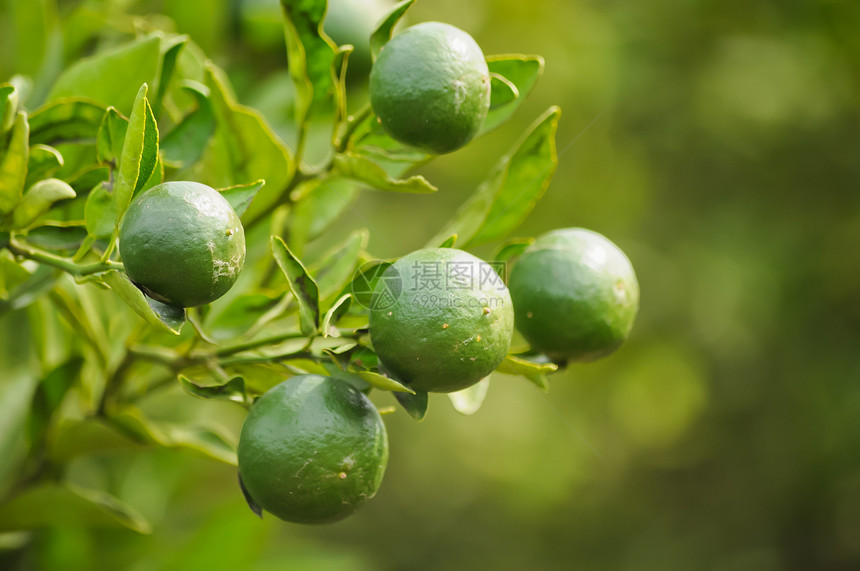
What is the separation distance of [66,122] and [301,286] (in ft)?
1.31

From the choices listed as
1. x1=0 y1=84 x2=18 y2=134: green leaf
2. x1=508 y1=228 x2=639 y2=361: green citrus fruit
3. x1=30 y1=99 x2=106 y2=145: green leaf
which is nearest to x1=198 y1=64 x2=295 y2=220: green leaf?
x1=30 y1=99 x2=106 y2=145: green leaf

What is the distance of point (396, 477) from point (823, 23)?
239 centimetres

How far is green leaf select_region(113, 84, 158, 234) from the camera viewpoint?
738 millimetres

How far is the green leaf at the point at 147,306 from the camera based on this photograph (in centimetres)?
73

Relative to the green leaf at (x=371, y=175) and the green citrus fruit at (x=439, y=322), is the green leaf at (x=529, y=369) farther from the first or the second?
the green leaf at (x=371, y=175)

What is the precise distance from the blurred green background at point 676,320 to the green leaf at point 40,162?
4.54 feet

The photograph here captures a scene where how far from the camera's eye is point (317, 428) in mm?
821

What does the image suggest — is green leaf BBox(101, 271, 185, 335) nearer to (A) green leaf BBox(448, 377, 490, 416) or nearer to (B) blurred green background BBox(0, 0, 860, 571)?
(A) green leaf BBox(448, 377, 490, 416)

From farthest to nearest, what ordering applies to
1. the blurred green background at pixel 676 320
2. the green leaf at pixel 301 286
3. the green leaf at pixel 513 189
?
the blurred green background at pixel 676 320, the green leaf at pixel 513 189, the green leaf at pixel 301 286

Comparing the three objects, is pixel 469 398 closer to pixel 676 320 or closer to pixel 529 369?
pixel 529 369

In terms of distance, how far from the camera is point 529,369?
941 mm

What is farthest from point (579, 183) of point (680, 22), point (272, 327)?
point (272, 327)

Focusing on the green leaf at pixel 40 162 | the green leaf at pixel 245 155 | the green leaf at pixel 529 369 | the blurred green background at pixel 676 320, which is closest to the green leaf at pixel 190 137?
the green leaf at pixel 245 155

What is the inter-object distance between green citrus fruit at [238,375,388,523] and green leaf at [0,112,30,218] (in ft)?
1.15
